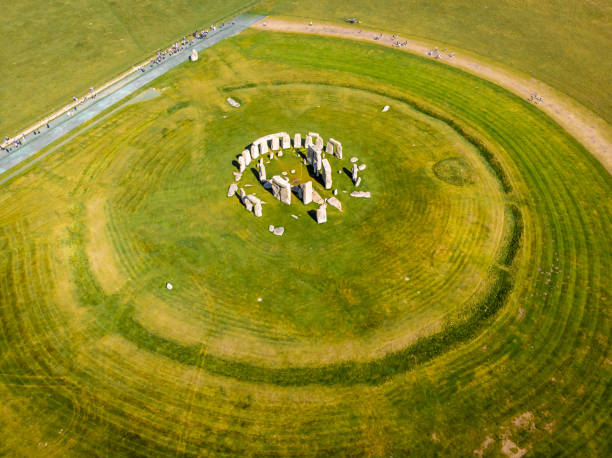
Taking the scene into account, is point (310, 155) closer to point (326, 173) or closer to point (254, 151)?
point (326, 173)

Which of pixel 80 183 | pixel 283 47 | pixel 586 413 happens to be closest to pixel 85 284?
pixel 80 183

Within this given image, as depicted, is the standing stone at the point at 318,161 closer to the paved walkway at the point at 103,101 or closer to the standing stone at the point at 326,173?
the standing stone at the point at 326,173

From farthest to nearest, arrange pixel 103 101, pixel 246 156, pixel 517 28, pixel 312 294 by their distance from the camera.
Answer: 1. pixel 517 28
2. pixel 103 101
3. pixel 246 156
4. pixel 312 294

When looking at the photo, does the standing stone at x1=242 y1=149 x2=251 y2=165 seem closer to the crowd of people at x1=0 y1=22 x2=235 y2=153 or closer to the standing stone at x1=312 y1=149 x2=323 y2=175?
the standing stone at x1=312 y1=149 x2=323 y2=175

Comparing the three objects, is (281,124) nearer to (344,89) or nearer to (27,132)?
(344,89)

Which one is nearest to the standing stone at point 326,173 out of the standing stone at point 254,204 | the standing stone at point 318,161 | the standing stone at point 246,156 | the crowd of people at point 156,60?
the standing stone at point 318,161

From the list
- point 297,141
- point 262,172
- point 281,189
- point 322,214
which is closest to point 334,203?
point 322,214

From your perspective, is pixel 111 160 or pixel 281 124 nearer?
pixel 111 160
